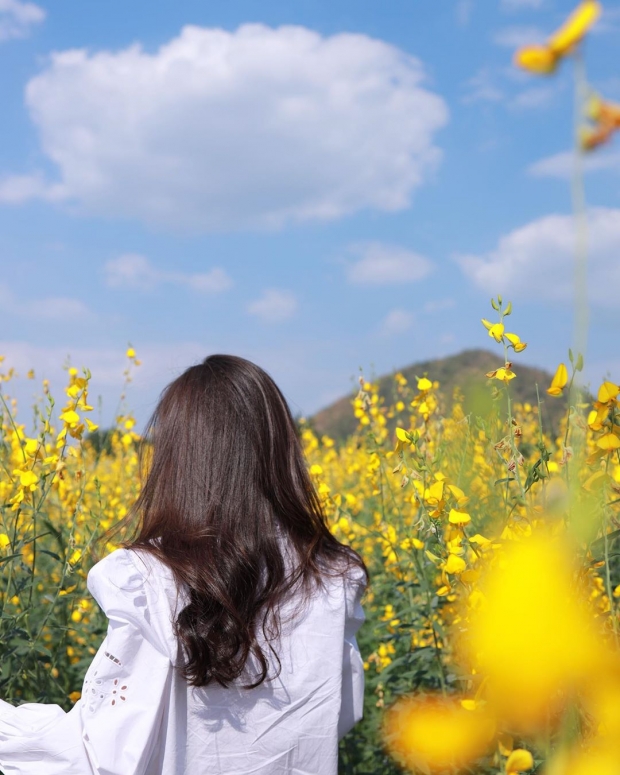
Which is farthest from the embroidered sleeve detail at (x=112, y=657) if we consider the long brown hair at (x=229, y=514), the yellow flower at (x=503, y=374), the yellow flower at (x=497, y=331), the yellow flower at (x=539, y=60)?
the yellow flower at (x=539, y=60)

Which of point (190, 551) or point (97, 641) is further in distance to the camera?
point (97, 641)

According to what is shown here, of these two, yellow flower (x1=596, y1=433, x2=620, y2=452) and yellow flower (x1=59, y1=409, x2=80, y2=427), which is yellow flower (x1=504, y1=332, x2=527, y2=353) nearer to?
yellow flower (x1=596, y1=433, x2=620, y2=452)

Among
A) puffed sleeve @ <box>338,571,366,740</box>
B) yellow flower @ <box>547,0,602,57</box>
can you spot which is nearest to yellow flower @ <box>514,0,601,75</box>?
yellow flower @ <box>547,0,602,57</box>

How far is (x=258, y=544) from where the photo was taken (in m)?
1.61

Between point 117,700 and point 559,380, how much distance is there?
898 millimetres

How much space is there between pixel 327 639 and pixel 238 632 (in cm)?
18

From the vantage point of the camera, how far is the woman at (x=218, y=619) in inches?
56.1

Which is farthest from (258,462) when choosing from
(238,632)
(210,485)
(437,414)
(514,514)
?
(437,414)

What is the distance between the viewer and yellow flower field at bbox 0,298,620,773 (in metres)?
0.57

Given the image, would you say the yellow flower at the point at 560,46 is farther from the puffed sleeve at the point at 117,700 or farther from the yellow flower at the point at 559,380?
the puffed sleeve at the point at 117,700

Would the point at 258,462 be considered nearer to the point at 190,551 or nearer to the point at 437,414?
the point at 190,551

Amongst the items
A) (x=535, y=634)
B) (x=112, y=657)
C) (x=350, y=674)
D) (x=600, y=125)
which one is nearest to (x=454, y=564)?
(x=350, y=674)

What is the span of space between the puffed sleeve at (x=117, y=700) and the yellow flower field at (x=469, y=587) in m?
0.44

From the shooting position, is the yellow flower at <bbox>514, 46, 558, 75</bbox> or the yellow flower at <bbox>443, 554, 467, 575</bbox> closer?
the yellow flower at <bbox>514, 46, 558, 75</bbox>
